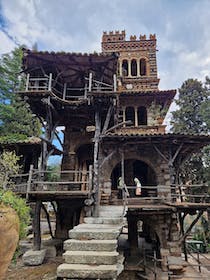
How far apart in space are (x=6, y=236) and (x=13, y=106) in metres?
18.0

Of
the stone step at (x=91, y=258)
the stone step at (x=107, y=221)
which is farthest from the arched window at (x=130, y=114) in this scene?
the stone step at (x=91, y=258)

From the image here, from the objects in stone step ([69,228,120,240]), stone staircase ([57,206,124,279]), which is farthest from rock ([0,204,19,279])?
stone step ([69,228,120,240])

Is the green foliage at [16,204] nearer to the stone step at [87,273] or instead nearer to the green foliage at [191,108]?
the stone step at [87,273]

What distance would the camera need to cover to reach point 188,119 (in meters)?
18.3

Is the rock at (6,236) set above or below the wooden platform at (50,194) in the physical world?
below

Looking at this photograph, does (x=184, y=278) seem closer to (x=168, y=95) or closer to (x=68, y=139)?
(x=68, y=139)

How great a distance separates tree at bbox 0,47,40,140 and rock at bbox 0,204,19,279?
13512 mm

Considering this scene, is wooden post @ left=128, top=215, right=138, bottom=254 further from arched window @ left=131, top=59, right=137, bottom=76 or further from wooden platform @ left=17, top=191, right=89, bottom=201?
arched window @ left=131, top=59, right=137, bottom=76

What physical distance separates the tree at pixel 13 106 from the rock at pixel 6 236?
1351 centimetres

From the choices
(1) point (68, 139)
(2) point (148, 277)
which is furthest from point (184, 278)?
(1) point (68, 139)

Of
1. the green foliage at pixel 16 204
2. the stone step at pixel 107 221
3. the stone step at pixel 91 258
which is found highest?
the green foliage at pixel 16 204

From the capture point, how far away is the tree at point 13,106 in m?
17.9

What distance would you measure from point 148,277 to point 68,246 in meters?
5.95

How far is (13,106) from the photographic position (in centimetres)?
1953
